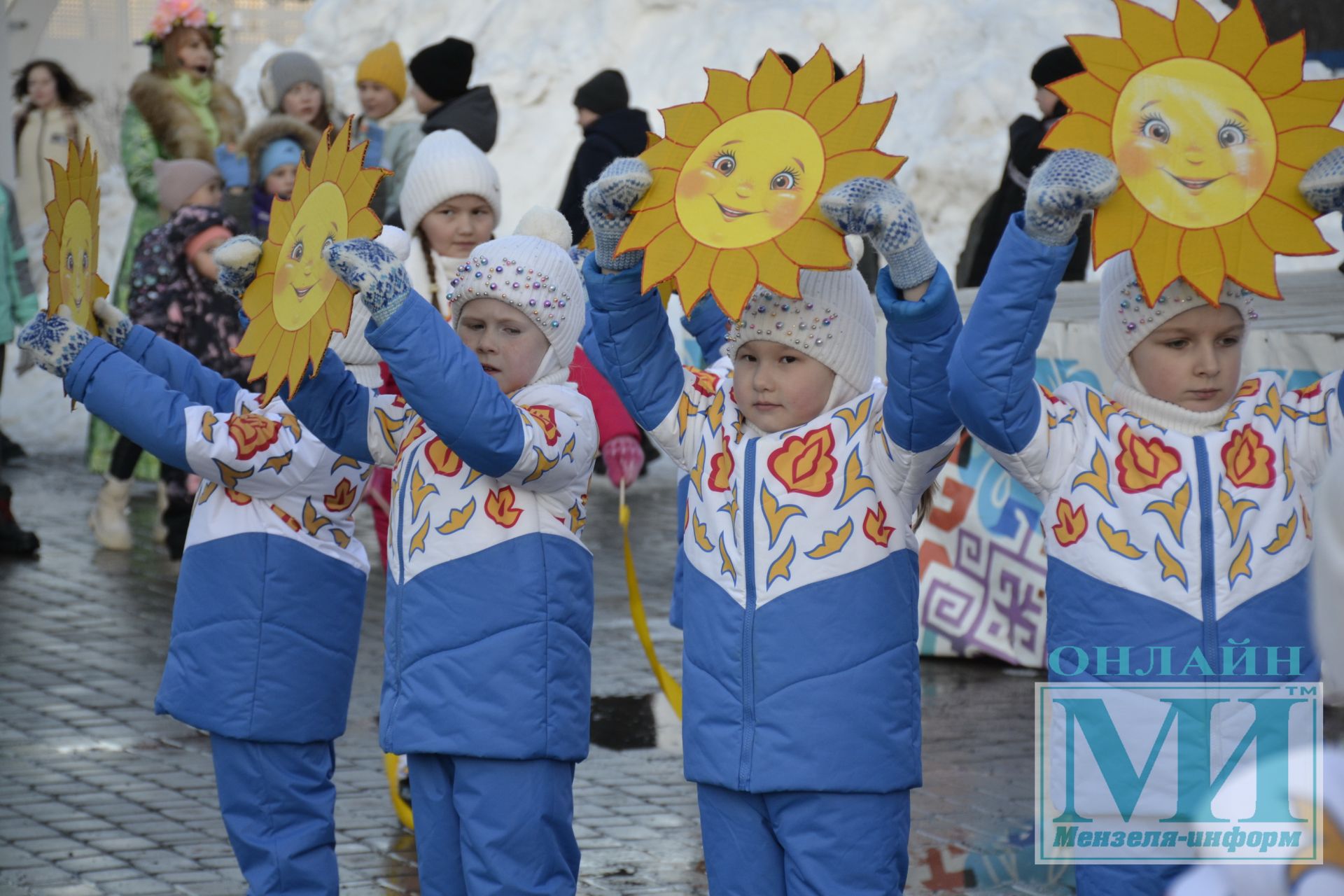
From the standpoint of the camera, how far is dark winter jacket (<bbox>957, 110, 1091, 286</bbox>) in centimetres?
858

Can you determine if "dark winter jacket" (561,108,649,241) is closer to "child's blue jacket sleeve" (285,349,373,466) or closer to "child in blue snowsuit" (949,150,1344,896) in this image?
"child's blue jacket sleeve" (285,349,373,466)

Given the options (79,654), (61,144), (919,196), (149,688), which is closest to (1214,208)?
(149,688)

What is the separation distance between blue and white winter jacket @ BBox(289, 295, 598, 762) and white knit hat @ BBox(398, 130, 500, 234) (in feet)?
5.05

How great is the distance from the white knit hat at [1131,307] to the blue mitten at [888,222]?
0.48m

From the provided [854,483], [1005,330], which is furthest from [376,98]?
[1005,330]

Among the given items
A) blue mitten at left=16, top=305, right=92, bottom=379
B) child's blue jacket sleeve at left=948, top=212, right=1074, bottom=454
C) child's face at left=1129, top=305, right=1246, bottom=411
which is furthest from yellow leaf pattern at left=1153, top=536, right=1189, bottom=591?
blue mitten at left=16, top=305, right=92, bottom=379

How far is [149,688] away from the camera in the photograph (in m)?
7.00

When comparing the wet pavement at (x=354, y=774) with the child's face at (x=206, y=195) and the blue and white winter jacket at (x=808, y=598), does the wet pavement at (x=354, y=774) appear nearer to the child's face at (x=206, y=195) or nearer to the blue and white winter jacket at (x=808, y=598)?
the blue and white winter jacket at (x=808, y=598)

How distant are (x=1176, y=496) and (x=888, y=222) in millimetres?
793

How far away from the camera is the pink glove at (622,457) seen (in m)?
5.52

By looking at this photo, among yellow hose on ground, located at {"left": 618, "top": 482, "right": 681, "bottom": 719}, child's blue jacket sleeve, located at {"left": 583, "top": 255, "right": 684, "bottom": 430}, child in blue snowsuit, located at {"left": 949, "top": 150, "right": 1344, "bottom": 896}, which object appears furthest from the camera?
yellow hose on ground, located at {"left": 618, "top": 482, "right": 681, "bottom": 719}

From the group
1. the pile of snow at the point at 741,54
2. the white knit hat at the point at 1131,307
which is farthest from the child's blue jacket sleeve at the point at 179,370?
the pile of snow at the point at 741,54

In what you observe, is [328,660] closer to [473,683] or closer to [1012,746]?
[473,683]

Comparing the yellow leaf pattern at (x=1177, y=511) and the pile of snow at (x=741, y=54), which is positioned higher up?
the pile of snow at (x=741, y=54)
